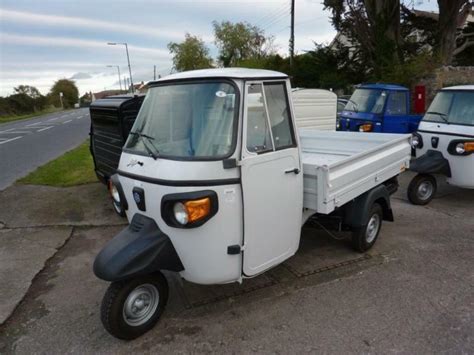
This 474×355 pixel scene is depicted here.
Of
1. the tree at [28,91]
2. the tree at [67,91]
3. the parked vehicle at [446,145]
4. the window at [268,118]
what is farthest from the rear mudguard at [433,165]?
the tree at [67,91]

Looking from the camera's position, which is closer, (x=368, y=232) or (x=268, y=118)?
(x=268, y=118)

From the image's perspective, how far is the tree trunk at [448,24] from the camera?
18328 millimetres

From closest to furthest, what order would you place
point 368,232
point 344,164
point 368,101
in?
point 344,164 → point 368,232 → point 368,101

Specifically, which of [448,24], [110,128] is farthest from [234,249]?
[448,24]

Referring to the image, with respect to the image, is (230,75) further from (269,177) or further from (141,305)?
(141,305)

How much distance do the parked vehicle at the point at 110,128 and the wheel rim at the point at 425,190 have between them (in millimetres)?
4650

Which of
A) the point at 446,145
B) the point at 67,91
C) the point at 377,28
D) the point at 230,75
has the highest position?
the point at 377,28

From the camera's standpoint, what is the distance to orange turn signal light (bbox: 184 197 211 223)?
8.91ft

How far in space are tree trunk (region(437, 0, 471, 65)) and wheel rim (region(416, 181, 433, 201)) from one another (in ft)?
49.4

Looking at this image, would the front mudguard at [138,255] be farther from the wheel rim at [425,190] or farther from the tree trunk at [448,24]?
the tree trunk at [448,24]

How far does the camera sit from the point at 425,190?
20.1 feet

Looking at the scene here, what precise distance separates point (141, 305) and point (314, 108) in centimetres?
716

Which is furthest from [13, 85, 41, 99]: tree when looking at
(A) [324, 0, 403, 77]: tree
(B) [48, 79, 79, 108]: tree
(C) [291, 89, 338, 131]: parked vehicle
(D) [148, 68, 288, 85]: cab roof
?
(D) [148, 68, 288, 85]: cab roof

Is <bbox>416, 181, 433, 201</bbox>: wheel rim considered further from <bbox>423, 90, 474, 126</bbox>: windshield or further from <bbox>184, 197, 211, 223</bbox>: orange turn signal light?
<bbox>184, 197, 211, 223</bbox>: orange turn signal light
